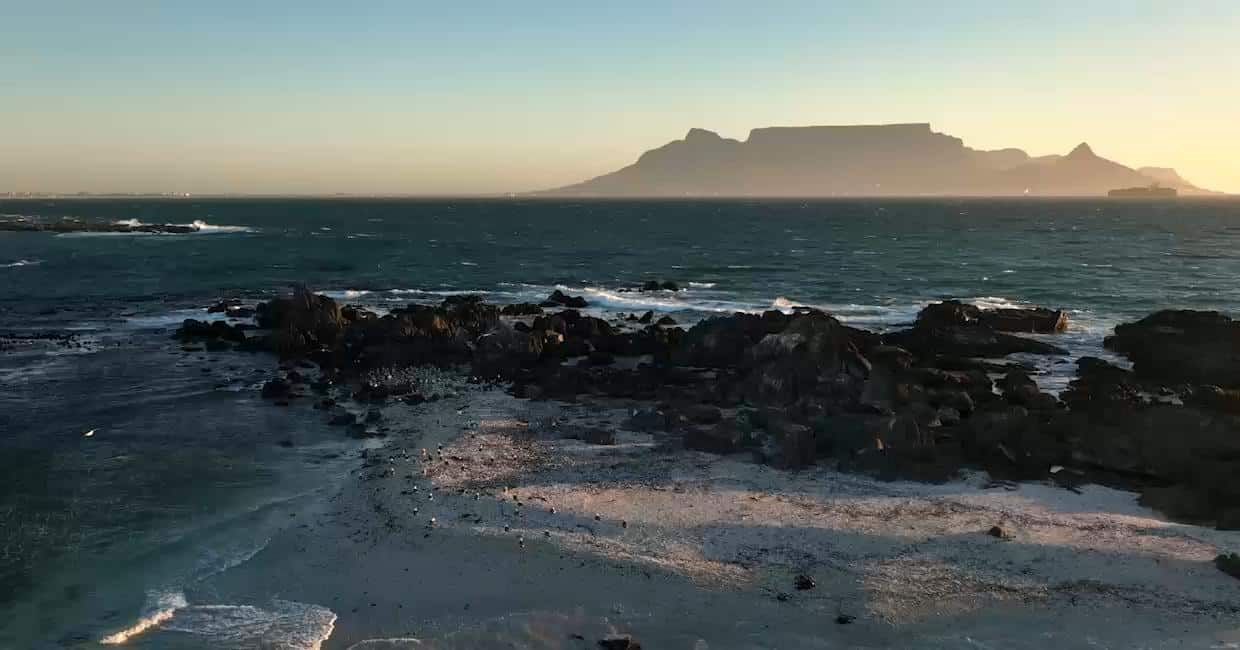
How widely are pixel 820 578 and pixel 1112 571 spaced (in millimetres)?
5371

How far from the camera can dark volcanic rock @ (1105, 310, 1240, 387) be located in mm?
29141

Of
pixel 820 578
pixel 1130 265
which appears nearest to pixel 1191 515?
pixel 820 578

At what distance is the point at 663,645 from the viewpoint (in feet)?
41.0

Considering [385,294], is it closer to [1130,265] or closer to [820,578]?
[820,578]

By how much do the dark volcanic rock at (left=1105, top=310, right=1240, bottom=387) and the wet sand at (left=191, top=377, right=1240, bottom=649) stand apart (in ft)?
45.5

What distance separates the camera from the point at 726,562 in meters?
15.3

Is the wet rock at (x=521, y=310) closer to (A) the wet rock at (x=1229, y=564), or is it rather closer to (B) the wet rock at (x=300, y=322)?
(B) the wet rock at (x=300, y=322)

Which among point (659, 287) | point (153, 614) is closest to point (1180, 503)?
point (153, 614)

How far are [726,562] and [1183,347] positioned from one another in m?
25.2

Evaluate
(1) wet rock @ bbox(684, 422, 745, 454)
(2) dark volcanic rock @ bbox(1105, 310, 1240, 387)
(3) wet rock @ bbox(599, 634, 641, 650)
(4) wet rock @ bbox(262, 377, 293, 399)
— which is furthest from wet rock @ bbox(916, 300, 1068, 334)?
(3) wet rock @ bbox(599, 634, 641, 650)

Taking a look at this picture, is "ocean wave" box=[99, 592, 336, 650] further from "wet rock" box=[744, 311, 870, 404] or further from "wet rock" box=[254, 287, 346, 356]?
"wet rock" box=[254, 287, 346, 356]

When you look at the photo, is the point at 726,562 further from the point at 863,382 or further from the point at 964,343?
the point at 964,343

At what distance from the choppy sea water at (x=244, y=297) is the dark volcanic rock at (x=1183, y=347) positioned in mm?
2583

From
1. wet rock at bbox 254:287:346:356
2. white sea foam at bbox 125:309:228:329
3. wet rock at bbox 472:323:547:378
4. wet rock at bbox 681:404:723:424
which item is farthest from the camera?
white sea foam at bbox 125:309:228:329
